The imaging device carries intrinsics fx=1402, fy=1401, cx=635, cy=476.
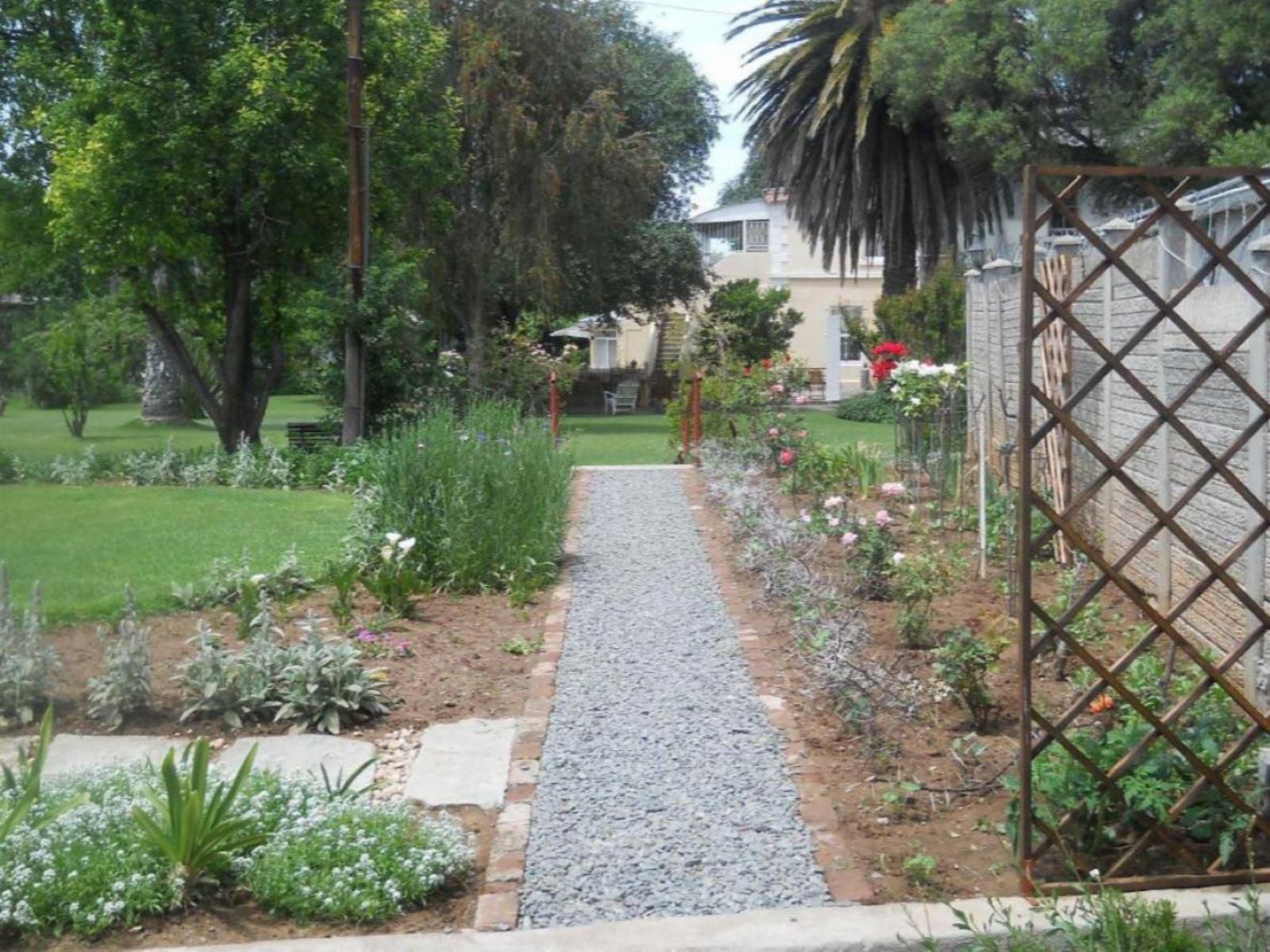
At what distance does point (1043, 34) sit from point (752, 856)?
79.1 feet

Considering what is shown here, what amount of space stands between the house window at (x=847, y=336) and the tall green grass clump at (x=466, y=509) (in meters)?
26.0

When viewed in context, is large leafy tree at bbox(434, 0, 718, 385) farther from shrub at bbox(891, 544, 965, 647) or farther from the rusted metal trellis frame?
the rusted metal trellis frame

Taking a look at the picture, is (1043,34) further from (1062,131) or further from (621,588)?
(621,588)

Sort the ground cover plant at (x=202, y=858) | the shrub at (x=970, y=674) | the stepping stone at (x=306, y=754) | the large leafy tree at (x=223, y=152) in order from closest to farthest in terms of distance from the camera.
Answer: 1. the ground cover plant at (x=202, y=858)
2. the stepping stone at (x=306, y=754)
3. the shrub at (x=970, y=674)
4. the large leafy tree at (x=223, y=152)

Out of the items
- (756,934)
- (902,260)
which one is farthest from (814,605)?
(902,260)

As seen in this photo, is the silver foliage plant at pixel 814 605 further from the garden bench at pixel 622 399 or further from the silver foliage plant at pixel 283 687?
the garden bench at pixel 622 399

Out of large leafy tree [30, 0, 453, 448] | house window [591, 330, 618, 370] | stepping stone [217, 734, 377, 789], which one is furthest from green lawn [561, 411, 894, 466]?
house window [591, 330, 618, 370]

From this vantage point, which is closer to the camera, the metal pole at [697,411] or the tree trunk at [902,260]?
the metal pole at [697,411]

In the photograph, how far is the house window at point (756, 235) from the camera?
4419cm

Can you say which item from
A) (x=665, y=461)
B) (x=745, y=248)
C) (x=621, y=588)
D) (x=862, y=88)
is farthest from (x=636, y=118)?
(x=621, y=588)

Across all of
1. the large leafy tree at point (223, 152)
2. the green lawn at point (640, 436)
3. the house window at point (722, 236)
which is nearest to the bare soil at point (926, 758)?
the green lawn at point (640, 436)

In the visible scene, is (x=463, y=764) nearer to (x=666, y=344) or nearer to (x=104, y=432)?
(x=104, y=432)

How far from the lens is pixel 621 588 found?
29.8 ft

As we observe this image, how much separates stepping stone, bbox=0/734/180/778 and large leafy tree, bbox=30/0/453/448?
1263 centimetres
